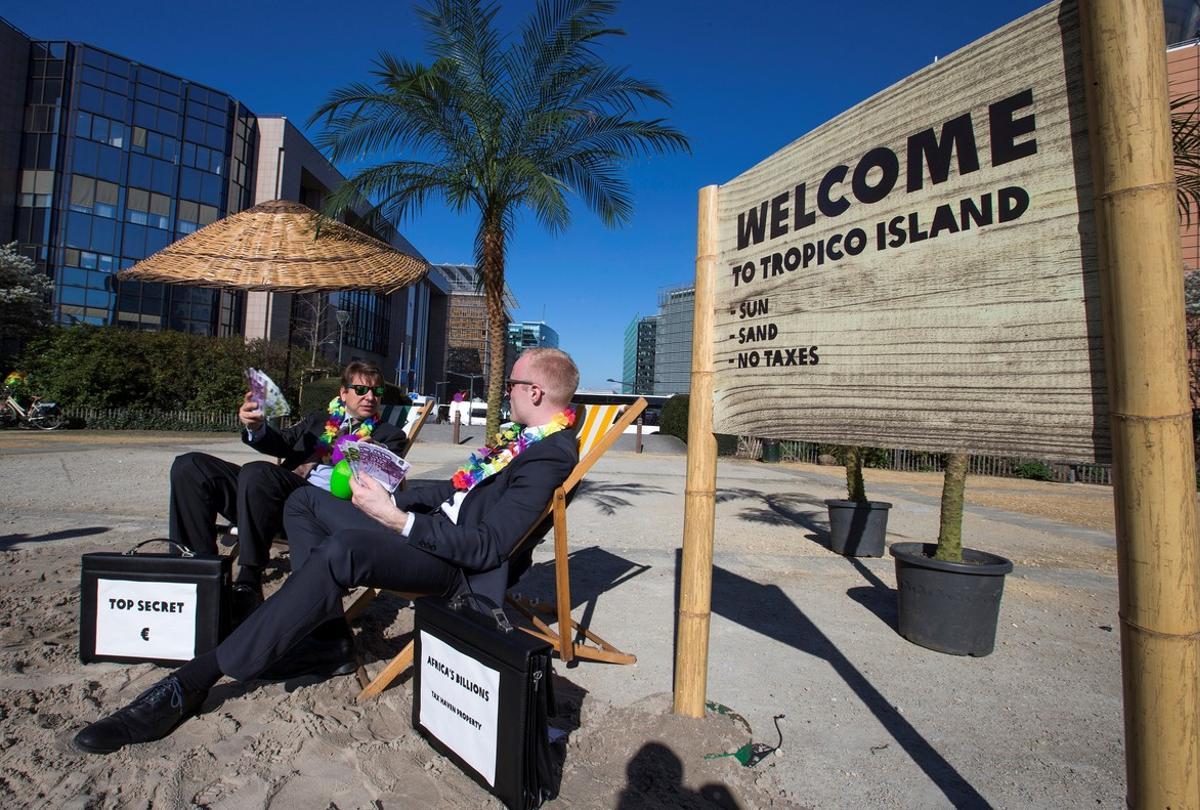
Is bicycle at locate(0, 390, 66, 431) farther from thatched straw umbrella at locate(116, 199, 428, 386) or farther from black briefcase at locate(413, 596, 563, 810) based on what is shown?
black briefcase at locate(413, 596, 563, 810)

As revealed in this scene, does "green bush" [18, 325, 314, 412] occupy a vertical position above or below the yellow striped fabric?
above

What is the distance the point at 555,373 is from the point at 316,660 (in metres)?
1.36

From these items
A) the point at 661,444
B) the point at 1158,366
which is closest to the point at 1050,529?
the point at 1158,366

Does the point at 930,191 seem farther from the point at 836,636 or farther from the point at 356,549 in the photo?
the point at 836,636

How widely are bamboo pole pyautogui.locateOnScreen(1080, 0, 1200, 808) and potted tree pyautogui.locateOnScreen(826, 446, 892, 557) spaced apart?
14.4 ft

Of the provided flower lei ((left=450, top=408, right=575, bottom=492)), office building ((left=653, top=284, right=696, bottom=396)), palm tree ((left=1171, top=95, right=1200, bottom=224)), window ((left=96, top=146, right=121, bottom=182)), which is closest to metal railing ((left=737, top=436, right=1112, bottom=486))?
palm tree ((left=1171, top=95, right=1200, bottom=224))

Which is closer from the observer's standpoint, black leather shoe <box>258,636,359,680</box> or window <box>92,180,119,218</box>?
black leather shoe <box>258,636,359,680</box>

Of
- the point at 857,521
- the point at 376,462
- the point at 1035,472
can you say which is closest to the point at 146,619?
the point at 376,462

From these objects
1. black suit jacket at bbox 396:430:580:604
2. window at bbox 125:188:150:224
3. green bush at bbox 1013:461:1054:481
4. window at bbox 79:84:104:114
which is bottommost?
green bush at bbox 1013:461:1054:481

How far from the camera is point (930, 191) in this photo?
4.99ft

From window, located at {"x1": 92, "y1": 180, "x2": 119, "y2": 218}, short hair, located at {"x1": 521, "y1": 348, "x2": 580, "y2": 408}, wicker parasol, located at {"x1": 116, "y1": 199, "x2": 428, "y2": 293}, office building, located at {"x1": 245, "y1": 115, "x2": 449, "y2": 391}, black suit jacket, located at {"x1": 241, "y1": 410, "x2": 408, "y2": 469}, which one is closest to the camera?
short hair, located at {"x1": 521, "y1": 348, "x2": 580, "y2": 408}

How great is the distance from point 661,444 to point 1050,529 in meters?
13.7

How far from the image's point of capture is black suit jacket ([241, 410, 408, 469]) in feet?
10.9

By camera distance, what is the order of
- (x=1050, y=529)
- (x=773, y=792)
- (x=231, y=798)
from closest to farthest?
(x=231, y=798) < (x=773, y=792) < (x=1050, y=529)
